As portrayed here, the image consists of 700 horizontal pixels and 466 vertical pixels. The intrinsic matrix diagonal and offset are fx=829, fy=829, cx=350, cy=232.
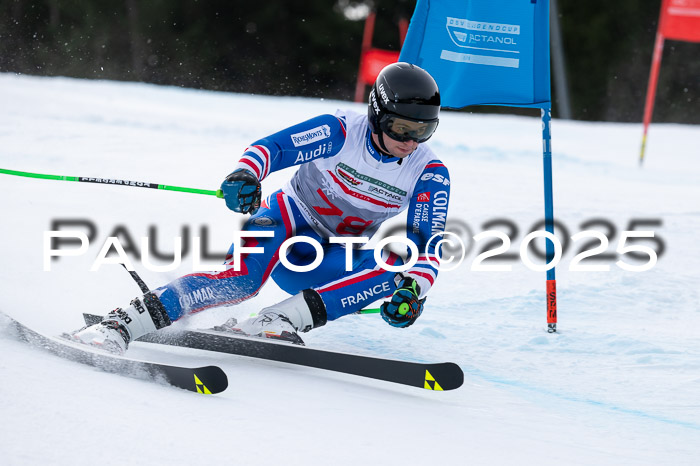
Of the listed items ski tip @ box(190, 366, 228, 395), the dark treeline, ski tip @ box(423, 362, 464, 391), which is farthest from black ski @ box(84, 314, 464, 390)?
the dark treeline

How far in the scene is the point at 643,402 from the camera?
129 inches

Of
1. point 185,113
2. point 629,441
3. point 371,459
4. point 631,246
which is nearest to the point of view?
point 371,459

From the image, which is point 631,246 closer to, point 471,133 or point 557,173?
point 557,173

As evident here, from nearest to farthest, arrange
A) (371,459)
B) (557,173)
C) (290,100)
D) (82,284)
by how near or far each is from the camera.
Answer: (371,459) → (82,284) → (557,173) → (290,100)

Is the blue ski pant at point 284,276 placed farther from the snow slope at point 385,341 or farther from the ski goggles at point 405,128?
the ski goggles at point 405,128

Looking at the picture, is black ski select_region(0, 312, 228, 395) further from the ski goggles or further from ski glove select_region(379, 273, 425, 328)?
the ski goggles

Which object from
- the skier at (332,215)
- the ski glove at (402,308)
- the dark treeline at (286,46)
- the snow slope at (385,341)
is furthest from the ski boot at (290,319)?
the dark treeline at (286,46)

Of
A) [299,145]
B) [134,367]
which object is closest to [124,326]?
[134,367]

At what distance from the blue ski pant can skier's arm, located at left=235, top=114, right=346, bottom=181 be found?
1.02ft

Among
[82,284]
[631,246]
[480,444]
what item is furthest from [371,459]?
[631,246]

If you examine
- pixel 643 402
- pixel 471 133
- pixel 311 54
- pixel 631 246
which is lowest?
pixel 643 402

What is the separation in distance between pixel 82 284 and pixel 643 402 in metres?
2.78

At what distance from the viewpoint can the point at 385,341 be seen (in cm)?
403

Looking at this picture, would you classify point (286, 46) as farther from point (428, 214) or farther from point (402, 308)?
point (402, 308)
